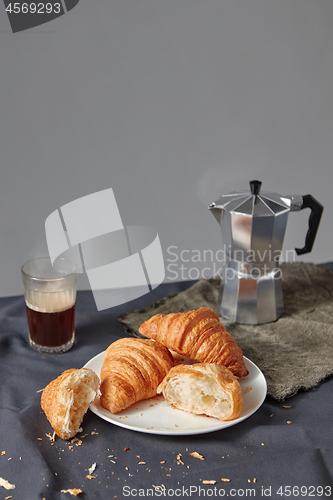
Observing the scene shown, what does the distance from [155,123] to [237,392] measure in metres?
1.24

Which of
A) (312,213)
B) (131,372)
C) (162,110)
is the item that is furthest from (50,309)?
(162,110)

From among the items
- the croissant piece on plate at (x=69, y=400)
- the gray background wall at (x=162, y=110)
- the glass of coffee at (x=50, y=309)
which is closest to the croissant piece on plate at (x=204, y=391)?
the croissant piece on plate at (x=69, y=400)

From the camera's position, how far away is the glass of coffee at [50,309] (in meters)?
1.14

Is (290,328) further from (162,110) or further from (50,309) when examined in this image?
(162,110)

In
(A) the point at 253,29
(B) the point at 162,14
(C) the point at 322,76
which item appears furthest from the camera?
(C) the point at 322,76

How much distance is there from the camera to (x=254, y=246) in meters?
1.30

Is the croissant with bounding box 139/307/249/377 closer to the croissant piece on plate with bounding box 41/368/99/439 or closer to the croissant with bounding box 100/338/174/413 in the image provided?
the croissant with bounding box 100/338/174/413

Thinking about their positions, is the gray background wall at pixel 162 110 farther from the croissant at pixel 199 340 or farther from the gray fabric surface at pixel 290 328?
the croissant at pixel 199 340

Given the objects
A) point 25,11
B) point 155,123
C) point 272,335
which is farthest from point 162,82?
point 272,335

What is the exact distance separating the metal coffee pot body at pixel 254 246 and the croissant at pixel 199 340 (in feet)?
1.08

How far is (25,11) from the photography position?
61.4 inches

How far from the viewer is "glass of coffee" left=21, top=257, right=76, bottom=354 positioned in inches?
44.8

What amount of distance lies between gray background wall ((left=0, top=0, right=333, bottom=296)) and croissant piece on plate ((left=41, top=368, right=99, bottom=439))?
104 centimetres

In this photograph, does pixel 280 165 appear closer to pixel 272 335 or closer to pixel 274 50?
pixel 274 50
